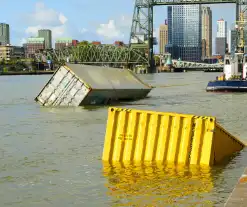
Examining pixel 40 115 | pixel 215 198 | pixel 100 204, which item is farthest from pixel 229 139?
pixel 40 115

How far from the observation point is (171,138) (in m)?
15.3

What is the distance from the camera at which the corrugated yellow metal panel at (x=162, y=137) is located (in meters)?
15.0

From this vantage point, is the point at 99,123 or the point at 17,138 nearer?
the point at 17,138

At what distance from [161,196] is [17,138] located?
1249cm

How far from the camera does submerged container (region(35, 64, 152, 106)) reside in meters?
39.9

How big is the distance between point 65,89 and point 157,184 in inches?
1088

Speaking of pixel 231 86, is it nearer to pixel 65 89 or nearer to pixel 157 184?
pixel 65 89

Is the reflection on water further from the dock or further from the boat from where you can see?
the boat

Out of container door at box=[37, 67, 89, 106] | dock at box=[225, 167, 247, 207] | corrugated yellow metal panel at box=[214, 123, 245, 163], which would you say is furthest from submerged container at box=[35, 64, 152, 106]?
dock at box=[225, 167, 247, 207]

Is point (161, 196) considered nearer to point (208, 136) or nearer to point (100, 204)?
point (100, 204)

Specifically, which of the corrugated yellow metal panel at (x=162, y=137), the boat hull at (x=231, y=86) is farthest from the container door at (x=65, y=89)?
the boat hull at (x=231, y=86)

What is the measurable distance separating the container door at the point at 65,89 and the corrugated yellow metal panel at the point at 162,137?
23965 millimetres

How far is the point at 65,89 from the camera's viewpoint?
40594 mm

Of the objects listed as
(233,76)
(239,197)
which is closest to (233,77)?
(233,76)
